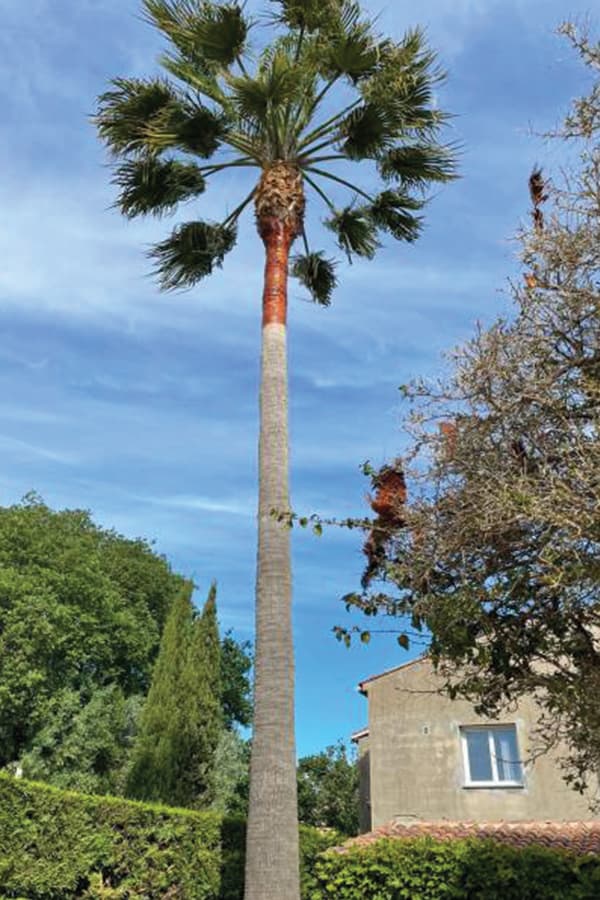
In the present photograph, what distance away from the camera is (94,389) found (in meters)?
24.2

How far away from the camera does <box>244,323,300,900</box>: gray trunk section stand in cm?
829

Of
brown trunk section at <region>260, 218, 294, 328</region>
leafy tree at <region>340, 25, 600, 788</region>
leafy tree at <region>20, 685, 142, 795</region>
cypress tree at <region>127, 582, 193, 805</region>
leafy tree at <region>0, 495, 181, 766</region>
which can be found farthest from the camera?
leafy tree at <region>0, 495, 181, 766</region>

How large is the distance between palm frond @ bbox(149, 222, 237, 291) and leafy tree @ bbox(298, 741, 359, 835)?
88.1 feet

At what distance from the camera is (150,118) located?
12062 mm

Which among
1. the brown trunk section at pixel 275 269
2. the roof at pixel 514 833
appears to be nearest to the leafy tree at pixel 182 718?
the roof at pixel 514 833

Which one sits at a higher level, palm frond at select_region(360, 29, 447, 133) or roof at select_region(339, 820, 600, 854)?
palm frond at select_region(360, 29, 447, 133)

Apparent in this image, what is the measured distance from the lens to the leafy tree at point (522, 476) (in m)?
5.57

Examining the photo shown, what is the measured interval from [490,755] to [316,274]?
1197cm

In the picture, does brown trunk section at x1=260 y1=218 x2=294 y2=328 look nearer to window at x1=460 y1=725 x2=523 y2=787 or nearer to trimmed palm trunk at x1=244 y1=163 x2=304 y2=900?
trimmed palm trunk at x1=244 y1=163 x2=304 y2=900

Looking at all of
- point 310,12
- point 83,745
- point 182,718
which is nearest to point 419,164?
point 310,12

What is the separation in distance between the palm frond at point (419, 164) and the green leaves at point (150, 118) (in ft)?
9.48

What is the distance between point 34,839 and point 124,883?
1899mm

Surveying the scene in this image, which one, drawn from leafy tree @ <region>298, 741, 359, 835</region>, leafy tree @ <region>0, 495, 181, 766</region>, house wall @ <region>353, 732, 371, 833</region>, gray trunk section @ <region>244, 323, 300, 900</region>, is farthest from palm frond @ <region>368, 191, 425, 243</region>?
leafy tree @ <region>298, 741, 359, 835</region>

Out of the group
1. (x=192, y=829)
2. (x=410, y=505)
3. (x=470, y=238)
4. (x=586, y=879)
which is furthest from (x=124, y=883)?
(x=470, y=238)
